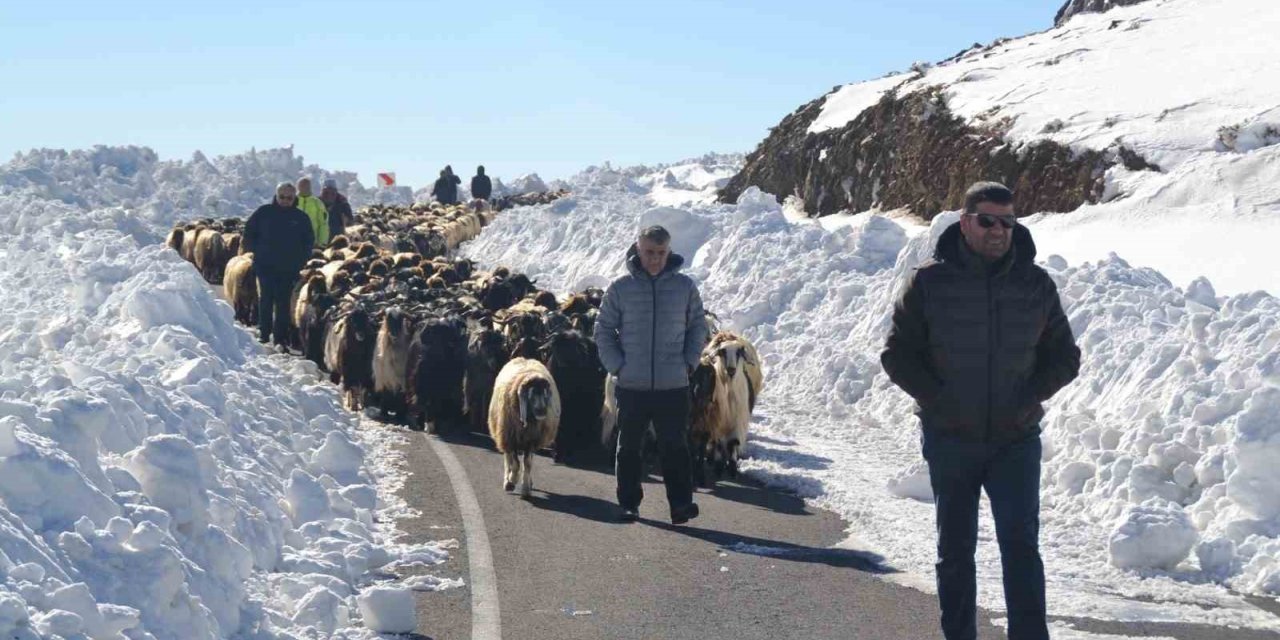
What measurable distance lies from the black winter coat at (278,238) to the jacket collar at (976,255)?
14.2m

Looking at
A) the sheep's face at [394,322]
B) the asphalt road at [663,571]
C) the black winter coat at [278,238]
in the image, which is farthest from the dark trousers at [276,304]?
the asphalt road at [663,571]

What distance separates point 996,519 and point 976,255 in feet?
3.46

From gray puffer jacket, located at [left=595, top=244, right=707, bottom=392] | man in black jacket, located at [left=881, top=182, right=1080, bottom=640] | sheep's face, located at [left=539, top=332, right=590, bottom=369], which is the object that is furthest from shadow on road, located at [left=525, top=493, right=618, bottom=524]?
man in black jacket, located at [left=881, top=182, right=1080, bottom=640]

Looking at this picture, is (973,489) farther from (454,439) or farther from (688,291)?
(454,439)

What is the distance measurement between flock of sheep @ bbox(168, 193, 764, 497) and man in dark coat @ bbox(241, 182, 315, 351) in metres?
0.40

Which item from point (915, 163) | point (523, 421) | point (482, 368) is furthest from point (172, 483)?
point (915, 163)

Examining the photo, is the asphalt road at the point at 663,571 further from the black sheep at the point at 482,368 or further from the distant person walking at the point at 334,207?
the distant person walking at the point at 334,207

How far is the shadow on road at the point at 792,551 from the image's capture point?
9086 millimetres

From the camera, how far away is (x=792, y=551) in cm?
945

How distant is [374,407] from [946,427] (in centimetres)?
1059

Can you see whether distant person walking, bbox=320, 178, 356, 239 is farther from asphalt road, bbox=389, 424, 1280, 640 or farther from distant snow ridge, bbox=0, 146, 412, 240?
asphalt road, bbox=389, 424, 1280, 640

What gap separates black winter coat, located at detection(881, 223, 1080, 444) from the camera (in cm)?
629

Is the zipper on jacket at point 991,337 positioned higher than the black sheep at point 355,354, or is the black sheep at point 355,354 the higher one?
the zipper on jacket at point 991,337

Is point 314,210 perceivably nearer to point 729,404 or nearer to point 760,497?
point 729,404
